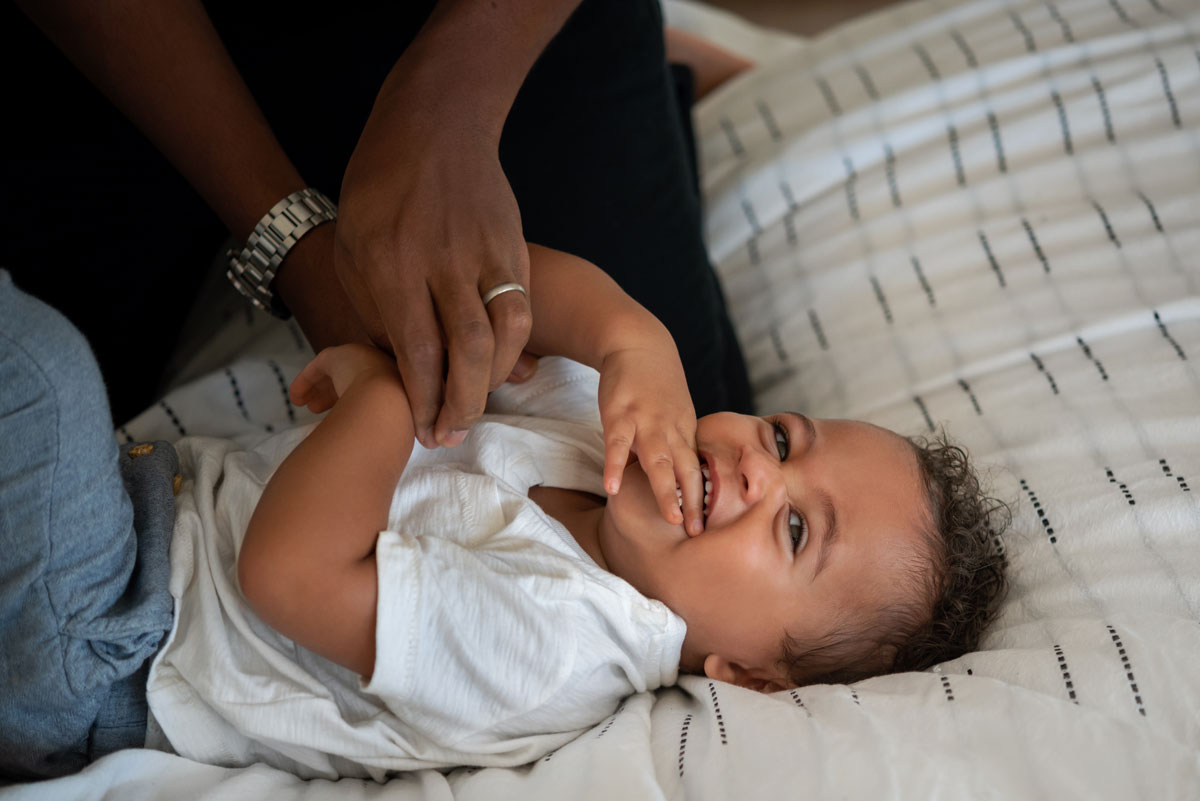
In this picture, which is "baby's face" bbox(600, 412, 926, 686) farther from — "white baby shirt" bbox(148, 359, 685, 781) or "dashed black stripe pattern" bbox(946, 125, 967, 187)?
"dashed black stripe pattern" bbox(946, 125, 967, 187)

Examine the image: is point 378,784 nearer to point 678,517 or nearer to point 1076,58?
point 678,517

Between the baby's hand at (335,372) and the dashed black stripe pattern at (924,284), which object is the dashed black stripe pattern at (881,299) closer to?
the dashed black stripe pattern at (924,284)

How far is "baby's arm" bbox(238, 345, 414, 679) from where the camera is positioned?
2.72 feet

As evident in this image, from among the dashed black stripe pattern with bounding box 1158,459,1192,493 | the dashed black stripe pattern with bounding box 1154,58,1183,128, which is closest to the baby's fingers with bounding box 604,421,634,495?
the dashed black stripe pattern with bounding box 1158,459,1192,493

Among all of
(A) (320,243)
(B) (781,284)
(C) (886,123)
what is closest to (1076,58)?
(C) (886,123)

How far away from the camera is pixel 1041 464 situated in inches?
44.5

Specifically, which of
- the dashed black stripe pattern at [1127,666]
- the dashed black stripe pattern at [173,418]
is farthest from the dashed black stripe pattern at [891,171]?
the dashed black stripe pattern at [173,418]

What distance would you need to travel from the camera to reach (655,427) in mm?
917

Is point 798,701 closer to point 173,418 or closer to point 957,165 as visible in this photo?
point 173,418

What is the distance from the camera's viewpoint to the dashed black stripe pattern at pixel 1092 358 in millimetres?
1208

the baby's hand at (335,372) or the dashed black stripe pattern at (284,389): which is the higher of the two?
the baby's hand at (335,372)

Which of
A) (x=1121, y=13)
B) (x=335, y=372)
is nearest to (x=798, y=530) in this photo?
(x=335, y=372)

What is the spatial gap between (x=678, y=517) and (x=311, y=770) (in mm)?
446

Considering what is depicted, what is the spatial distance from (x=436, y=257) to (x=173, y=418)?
52cm
